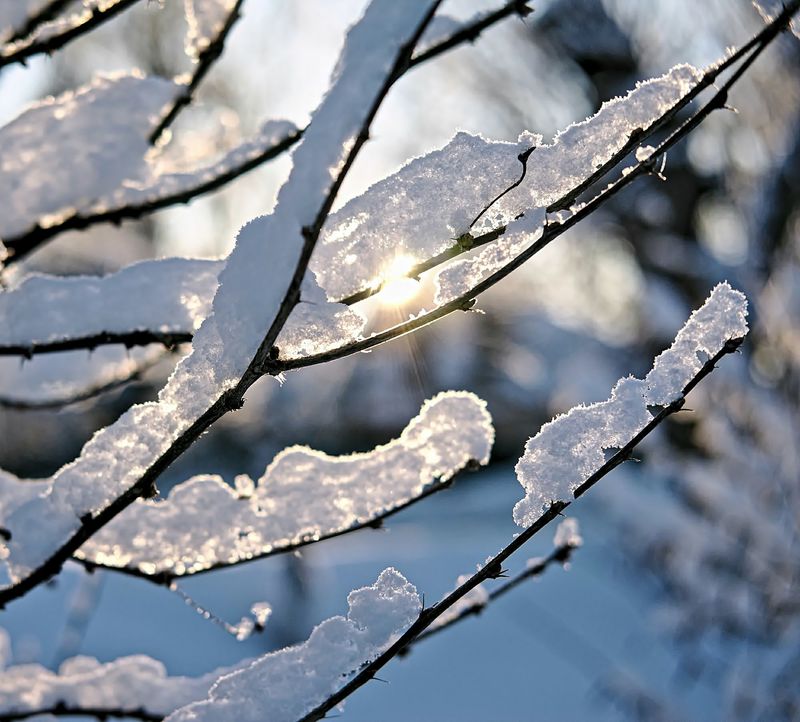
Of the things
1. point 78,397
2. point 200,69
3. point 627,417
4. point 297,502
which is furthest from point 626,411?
point 78,397

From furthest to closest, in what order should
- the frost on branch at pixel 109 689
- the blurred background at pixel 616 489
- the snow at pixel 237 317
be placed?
the blurred background at pixel 616 489 → the frost on branch at pixel 109 689 → the snow at pixel 237 317

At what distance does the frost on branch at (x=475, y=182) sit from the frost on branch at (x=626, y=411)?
0.70 ft

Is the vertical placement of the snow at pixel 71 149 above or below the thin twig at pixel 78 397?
above

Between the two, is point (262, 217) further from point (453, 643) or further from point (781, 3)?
point (453, 643)

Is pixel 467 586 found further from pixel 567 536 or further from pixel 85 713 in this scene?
pixel 85 713

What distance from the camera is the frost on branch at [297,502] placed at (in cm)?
108

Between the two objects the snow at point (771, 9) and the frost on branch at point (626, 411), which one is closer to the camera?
the snow at point (771, 9)

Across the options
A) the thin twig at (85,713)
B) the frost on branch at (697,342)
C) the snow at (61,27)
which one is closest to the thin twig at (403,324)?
the frost on branch at (697,342)

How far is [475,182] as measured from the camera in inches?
30.2

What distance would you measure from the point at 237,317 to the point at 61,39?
77cm

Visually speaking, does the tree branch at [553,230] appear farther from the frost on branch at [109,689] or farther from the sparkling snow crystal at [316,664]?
the frost on branch at [109,689]

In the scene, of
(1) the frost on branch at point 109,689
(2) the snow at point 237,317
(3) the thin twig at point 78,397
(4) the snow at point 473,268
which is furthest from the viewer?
(3) the thin twig at point 78,397

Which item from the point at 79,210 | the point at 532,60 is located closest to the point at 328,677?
the point at 79,210

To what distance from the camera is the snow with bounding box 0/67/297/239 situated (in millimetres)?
1303
